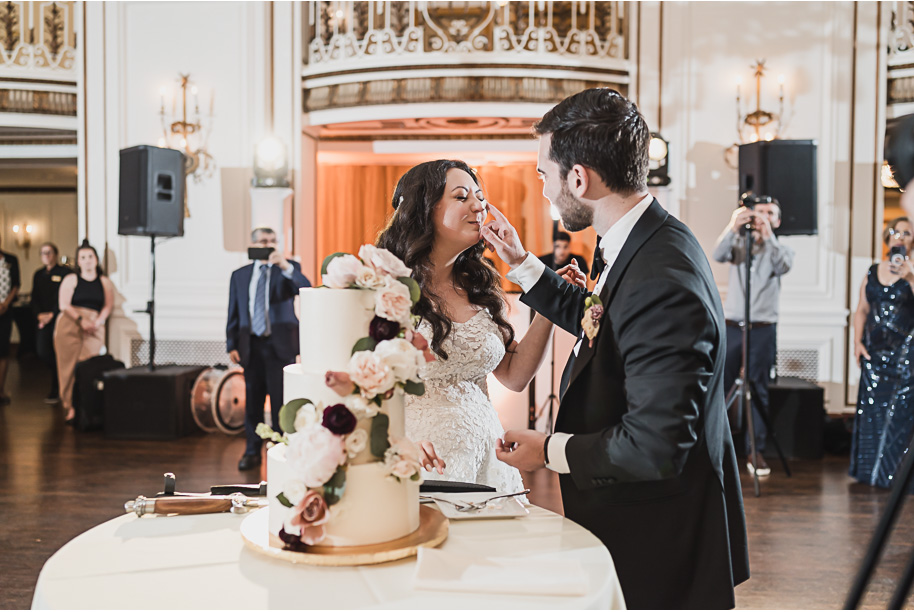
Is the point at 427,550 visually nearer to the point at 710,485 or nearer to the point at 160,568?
the point at 160,568

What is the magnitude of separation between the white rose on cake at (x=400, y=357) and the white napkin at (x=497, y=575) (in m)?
0.30

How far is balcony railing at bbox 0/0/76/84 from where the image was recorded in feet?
24.1

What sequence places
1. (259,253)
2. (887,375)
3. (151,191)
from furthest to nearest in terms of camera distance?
(151,191) < (259,253) < (887,375)

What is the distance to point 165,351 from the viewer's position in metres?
7.06

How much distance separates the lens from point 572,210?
1.64 m

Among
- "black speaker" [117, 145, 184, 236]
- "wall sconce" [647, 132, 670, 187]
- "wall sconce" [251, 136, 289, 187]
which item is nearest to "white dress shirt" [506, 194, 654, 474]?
"wall sconce" [647, 132, 670, 187]

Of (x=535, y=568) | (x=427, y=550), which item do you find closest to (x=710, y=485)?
(x=535, y=568)

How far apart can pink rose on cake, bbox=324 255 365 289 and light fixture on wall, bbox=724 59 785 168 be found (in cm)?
578

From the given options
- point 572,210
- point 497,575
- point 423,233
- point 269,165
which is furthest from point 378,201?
point 497,575

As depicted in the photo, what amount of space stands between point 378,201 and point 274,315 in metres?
4.84

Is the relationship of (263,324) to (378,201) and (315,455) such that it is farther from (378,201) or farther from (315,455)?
(378,201)

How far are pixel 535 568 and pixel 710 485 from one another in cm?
45

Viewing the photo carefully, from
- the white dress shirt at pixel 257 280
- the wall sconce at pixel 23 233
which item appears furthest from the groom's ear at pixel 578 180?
the wall sconce at pixel 23 233

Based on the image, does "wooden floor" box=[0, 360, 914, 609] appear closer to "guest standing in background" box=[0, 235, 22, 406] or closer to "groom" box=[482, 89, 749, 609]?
"guest standing in background" box=[0, 235, 22, 406]
